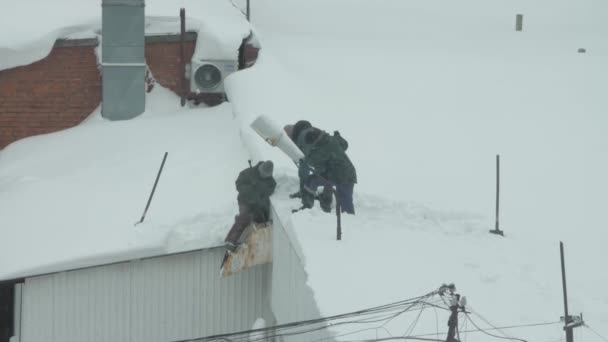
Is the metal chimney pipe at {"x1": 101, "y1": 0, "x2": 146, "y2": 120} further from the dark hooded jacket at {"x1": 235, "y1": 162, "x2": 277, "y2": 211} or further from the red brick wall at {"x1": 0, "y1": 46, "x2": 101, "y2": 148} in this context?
the dark hooded jacket at {"x1": 235, "y1": 162, "x2": 277, "y2": 211}

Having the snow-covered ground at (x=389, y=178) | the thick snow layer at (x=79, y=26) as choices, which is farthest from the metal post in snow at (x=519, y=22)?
the thick snow layer at (x=79, y=26)

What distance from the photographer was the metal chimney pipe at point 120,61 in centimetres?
1320

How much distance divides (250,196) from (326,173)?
832 millimetres

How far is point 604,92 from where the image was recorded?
52.4ft

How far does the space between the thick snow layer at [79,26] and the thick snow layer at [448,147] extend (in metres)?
0.69

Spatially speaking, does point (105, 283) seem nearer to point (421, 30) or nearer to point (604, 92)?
point (604, 92)

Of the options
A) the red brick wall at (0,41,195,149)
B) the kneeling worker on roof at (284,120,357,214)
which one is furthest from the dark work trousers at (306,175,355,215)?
the red brick wall at (0,41,195,149)

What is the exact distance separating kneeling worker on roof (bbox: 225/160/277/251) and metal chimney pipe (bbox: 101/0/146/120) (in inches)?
173

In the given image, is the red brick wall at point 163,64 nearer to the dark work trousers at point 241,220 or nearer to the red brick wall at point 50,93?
the red brick wall at point 50,93

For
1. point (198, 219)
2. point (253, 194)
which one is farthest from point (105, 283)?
point (253, 194)

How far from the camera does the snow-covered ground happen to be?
7.30 m

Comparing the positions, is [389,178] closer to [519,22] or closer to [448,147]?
[448,147]

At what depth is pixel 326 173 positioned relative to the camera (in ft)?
29.7

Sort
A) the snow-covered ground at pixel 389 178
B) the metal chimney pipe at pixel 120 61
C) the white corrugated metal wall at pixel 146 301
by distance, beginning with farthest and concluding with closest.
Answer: the metal chimney pipe at pixel 120 61, the white corrugated metal wall at pixel 146 301, the snow-covered ground at pixel 389 178
